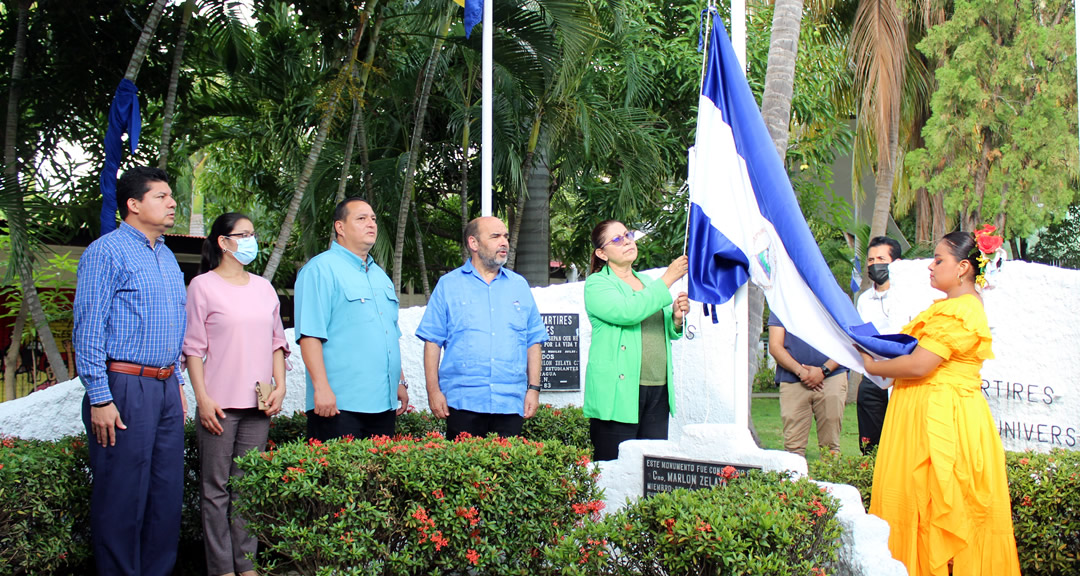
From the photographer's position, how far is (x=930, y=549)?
3961mm

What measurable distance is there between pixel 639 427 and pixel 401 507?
1.55 metres

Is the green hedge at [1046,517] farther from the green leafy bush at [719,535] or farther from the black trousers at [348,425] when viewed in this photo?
the black trousers at [348,425]

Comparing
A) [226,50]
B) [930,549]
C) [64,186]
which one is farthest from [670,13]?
[930,549]

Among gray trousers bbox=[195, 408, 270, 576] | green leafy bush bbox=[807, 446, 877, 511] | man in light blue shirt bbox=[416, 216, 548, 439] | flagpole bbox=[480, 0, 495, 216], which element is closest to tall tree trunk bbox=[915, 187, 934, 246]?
flagpole bbox=[480, 0, 495, 216]

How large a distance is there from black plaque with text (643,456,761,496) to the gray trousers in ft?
6.64

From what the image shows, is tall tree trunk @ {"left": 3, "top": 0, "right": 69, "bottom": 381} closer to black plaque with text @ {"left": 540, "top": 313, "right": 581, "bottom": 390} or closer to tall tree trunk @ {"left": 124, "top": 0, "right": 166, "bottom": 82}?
tall tree trunk @ {"left": 124, "top": 0, "right": 166, "bottom": 82}

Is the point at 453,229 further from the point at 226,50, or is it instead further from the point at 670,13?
the point at 226,50

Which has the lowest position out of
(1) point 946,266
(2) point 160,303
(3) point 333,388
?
(3) point 333,388

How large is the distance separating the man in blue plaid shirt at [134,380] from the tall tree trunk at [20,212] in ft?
9.08

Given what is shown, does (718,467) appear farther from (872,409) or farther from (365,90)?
(365,90)

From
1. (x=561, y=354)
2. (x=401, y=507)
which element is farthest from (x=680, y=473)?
(x=561, y=354)

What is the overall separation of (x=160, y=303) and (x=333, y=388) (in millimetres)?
965

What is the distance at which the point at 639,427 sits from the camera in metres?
4.72

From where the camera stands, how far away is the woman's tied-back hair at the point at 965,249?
4176 mm
